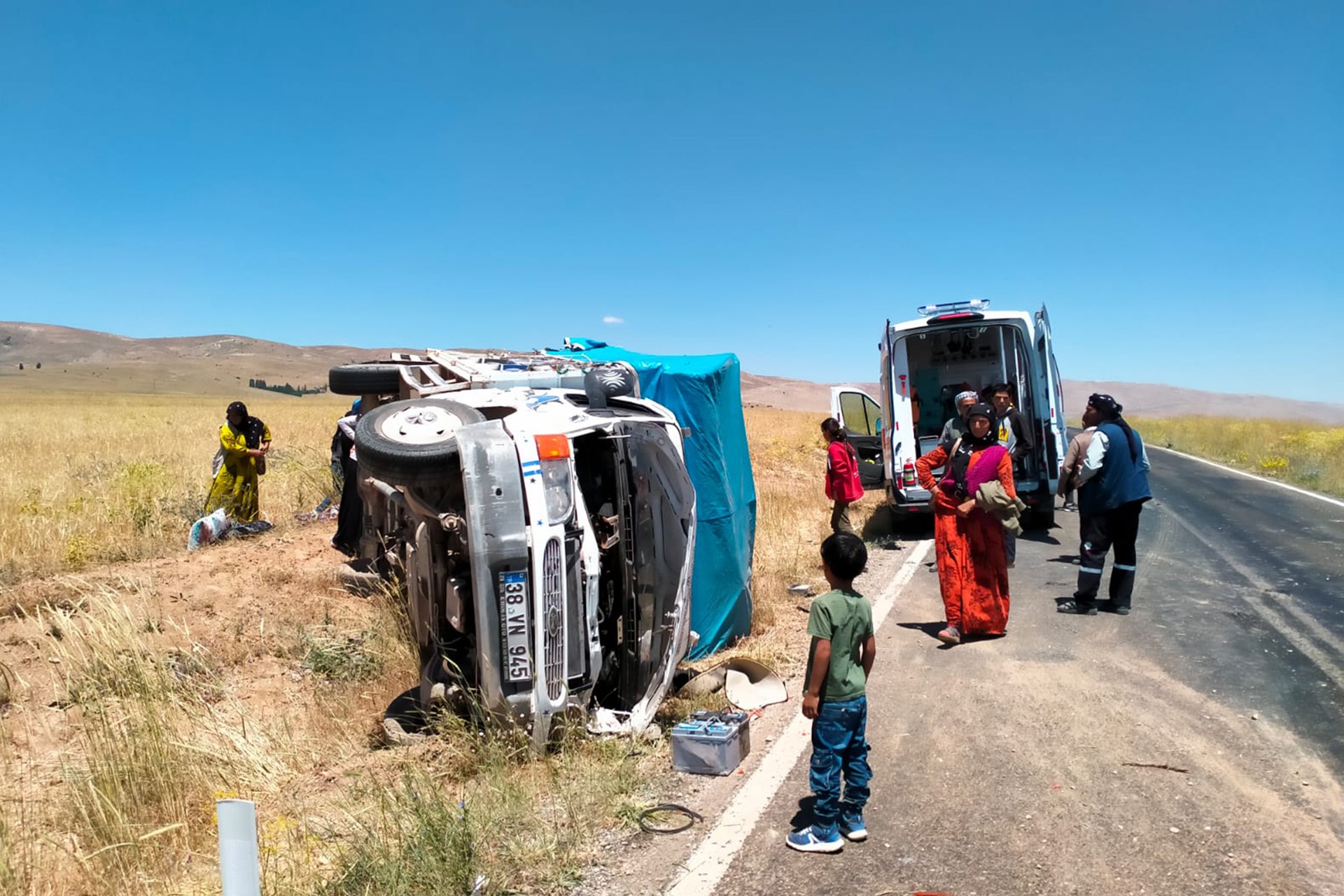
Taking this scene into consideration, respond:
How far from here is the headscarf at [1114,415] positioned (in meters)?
7.69

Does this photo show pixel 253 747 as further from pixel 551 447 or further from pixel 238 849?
pixel 238 849

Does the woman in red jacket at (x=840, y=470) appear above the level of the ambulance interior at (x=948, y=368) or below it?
below

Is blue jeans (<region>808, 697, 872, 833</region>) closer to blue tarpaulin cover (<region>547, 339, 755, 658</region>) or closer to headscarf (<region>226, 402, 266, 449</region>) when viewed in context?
blue tarpaulin cover (<region>547, 339, 755, 658</region>)

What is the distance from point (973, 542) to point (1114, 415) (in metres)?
1.89

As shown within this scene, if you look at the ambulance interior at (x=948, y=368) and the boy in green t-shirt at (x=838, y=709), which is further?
the ambulance interior at (x=948, y=368)

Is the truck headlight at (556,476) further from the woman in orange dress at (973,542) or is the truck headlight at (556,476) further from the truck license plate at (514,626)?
the woman in orange dress at (973,542)

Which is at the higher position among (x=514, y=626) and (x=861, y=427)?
(x=861, y=427)

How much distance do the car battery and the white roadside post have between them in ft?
8.49

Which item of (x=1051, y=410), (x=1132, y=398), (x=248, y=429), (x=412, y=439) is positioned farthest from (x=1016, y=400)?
(x=1132, y=398)

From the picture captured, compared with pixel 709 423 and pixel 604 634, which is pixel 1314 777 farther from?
pixel 709 423

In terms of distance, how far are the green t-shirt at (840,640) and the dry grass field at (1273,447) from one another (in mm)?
15879

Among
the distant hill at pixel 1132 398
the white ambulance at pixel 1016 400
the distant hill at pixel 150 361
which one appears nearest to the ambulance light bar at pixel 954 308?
the white ambulance at pixel 1016 400

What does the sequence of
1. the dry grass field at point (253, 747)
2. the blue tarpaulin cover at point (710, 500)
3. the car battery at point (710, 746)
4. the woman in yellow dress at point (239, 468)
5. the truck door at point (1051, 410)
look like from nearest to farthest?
the dry grass field at point (253, 747) → the car battery at point (710, 746) → the blue tarpaulin cover at point (710, 500) → the woman in yellow dress at point (239, 468) → the truck door at point (1051, 410)

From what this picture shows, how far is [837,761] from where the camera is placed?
402cm
